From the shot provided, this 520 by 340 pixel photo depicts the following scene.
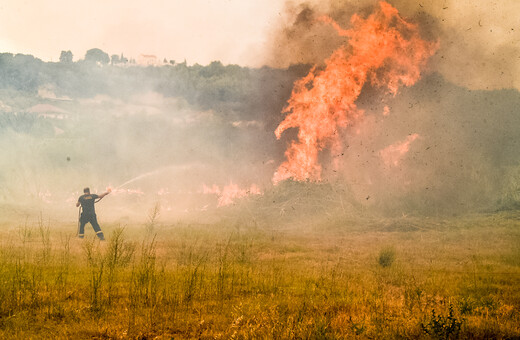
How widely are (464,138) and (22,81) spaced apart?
6446 centimetres

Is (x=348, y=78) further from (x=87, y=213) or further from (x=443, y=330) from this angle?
(x=443, y=330)

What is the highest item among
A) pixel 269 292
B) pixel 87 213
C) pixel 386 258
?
pixel 87 213

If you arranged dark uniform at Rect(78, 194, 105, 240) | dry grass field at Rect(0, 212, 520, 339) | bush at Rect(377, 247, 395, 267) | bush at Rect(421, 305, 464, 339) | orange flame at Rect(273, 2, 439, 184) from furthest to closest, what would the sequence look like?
orange flame at Rect(273, 2, 439, 184), dark uniform at Rect(78, 194, 105, 240), bush at Rect(377, 247, 395, 267), dry grass field at Rect(0, 212, 520, 339), bush at Rect(421, 305, 464, 339)

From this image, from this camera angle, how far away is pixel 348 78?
2825 cm

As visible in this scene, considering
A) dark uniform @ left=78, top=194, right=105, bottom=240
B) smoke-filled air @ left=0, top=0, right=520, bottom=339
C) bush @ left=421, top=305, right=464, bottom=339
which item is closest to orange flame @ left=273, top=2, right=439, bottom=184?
smoke-filled air @ left=0, top=0, right=520, bottom=339

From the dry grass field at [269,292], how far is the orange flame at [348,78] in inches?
497

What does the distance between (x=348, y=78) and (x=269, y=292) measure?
74.1 feet

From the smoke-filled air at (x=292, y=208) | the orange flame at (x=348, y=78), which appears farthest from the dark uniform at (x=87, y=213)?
the orange flame at (x=348, y=78)

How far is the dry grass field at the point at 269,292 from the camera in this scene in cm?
589

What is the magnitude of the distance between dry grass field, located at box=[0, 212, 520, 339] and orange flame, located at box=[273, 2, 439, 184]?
12.6 m

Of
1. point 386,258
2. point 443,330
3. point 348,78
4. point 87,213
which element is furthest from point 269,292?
point 348,78

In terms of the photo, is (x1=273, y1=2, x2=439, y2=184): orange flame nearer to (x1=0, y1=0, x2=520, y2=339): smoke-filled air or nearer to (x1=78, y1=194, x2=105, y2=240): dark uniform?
(x1=0, y1=0, x2=520, y2=339): smoke-filled air

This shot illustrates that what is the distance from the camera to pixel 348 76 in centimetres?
2823

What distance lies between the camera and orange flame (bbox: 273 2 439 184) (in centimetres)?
2820
